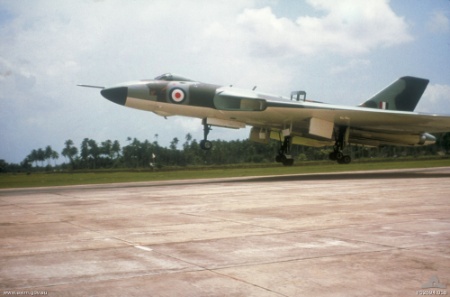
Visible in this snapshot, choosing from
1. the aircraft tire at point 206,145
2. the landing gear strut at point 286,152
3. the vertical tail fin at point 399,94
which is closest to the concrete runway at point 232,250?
the aircraft tire at point 206,145

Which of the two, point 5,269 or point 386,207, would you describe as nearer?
point 5,269

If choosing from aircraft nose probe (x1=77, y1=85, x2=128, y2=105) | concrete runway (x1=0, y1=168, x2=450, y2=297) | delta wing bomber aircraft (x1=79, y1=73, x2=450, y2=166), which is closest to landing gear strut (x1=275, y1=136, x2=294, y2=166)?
delta wing bomber aircraft (x1=79, y1=73, x2=450, y2=166)

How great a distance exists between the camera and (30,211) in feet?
33.2

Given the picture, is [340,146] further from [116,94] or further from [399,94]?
[116,94]

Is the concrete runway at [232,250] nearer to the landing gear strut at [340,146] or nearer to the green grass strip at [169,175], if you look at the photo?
the landing gear strut at [340,146]

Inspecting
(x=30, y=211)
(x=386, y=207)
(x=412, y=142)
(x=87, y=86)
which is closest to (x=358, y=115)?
(x=412, y=142)

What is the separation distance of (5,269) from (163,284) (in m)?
1.75

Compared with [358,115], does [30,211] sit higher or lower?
lower

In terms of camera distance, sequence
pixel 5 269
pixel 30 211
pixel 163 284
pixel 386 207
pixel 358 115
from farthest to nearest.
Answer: pixel 358 115
pixel 30 211
pixel 386 207
pixel 5 269
pixel 163 284

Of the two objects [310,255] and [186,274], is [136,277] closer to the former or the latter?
[186,274]

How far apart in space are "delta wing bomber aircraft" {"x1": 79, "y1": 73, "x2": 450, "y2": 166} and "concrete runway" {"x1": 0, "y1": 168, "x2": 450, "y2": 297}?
1156 centimetres

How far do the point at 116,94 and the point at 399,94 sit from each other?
1598 cm

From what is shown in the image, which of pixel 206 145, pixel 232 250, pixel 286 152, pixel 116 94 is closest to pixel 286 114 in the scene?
pixel 286 152

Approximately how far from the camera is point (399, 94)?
27.7 m
